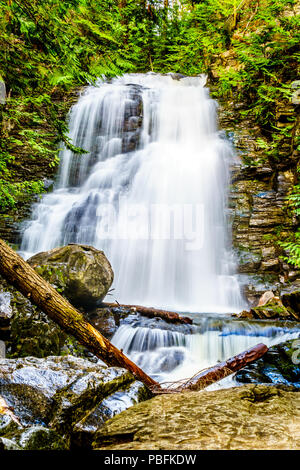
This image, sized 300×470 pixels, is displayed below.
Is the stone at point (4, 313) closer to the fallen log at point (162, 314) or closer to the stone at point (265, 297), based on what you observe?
the fallen log at point (162, 314)

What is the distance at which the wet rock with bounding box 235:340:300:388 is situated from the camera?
10.1 ft

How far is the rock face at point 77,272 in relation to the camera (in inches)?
192

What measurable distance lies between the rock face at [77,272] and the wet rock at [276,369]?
10.0 ft

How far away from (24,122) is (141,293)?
8698 mm

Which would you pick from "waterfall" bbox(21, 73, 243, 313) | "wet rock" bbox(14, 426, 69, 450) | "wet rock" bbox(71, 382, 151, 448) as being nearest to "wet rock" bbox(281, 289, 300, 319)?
"wet rock" bbox(71, 382, 151, 448)

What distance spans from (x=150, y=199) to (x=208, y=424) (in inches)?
344

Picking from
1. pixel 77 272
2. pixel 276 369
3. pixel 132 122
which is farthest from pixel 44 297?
pixel 132 122

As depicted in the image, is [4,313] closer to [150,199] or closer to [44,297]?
[44,297]

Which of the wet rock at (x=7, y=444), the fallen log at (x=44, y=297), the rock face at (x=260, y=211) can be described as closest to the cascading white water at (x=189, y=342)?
the fallen log at (x=44, y=297)

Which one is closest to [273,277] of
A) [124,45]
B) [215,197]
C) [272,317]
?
[272,317]

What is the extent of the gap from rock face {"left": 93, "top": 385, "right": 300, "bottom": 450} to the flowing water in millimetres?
3020

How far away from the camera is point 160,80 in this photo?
1402 cm

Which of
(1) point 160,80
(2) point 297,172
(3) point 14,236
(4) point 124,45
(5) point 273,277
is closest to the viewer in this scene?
(5) point 273,277

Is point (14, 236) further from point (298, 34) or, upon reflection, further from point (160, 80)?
point (298, 34)
